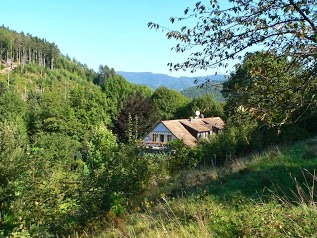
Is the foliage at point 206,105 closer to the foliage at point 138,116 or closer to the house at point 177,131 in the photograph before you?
the foliage at point 138,116

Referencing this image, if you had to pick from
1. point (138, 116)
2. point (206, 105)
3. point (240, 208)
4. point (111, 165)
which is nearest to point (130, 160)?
point (111, 165)

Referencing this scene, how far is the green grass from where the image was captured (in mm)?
A: 4230

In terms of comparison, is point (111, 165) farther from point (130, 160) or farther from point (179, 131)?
point (179, 131)

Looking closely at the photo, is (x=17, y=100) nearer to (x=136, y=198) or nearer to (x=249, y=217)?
(x=136, y=198)

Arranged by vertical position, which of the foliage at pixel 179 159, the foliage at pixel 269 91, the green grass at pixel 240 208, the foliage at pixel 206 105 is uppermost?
the foliage at pixel 206 105

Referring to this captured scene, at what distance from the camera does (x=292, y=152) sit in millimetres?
12008

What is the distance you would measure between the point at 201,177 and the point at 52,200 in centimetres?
504

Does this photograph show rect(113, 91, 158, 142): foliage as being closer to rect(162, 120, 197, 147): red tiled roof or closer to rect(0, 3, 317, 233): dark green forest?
rect(162, 120, 197, 147): red tiled roof

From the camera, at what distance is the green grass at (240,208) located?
4230 mm

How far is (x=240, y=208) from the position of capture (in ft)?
19.8

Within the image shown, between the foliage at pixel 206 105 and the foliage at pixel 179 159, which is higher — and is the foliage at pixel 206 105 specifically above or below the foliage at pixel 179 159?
above

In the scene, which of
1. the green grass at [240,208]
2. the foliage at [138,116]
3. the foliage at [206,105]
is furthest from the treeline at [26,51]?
the green grass at [240,208]

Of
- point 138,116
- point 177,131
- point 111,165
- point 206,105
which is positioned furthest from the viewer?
point 206,105

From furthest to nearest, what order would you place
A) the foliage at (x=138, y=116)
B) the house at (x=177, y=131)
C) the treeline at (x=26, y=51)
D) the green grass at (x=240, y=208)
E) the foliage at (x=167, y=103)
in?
the treeline at (x=26, y=51) < the foliage at (x=167, y=103) < the foliage at (x=138, y=116) < the house at (x=177, y=131) < the green grass at (x=240, y=208)
